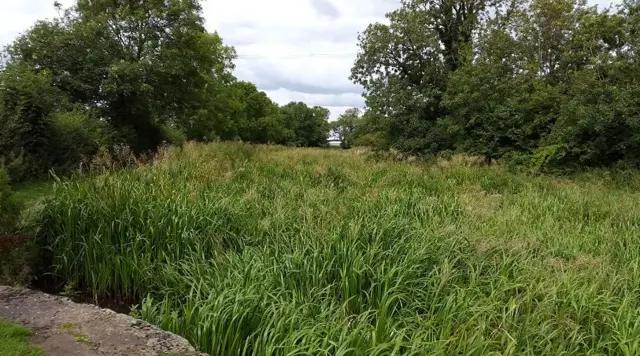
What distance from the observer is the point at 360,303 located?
3.47m

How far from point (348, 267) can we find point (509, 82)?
14.9 metres

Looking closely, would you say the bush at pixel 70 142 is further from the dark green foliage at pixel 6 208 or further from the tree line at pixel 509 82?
the tree line at pixel 509 82

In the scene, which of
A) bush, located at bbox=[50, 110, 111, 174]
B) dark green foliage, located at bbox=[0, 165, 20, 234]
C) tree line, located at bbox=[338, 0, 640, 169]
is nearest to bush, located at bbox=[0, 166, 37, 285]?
dark green foliage, located at bbox=[0, 165, 20, 234]

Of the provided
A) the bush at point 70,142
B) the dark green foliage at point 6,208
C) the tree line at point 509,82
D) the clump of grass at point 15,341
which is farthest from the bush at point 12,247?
the tree line at point 509,82

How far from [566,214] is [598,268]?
3431 mm

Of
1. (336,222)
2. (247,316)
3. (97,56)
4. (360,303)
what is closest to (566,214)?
(336,222)

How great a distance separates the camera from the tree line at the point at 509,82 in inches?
524

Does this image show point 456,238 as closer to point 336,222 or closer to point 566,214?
point 336,222

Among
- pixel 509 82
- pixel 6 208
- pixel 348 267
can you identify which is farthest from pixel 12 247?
pixel 509 82

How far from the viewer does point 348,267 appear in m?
3.79

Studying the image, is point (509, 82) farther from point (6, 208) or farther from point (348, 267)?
point (6, 208)

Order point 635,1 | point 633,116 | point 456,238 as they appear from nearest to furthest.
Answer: point 456,238, point 633,116, point 635,1

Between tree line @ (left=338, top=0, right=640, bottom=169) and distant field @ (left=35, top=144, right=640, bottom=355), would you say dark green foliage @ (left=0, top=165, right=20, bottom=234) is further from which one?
tree line @ (left=338, top=0, right=640, bottom=169)

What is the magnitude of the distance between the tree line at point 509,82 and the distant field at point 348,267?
714cm
